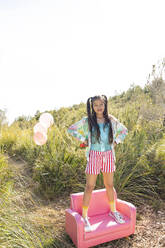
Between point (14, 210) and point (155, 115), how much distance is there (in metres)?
4.33

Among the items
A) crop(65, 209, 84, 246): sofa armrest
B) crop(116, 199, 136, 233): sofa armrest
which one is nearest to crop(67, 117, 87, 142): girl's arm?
crop(65, 209, 84, 246): sofa armrest

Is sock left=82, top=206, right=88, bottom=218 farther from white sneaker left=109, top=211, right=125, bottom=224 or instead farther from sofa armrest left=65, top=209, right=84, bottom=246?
white sneaker left=109, top=211, right=125, bottom=224

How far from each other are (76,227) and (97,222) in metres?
0.42

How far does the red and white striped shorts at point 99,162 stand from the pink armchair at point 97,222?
1.50 ft

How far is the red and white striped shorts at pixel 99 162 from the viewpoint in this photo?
2.98 metres

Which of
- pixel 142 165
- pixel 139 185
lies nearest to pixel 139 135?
pixel 142 165

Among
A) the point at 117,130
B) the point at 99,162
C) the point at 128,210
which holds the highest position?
the point at 117,130

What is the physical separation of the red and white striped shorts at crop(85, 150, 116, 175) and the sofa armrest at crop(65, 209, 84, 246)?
1.72ft

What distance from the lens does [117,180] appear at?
3.88 m

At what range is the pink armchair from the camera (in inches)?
111

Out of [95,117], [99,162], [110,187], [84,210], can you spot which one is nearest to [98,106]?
[95,117]

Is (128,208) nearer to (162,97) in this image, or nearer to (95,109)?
(95,109)

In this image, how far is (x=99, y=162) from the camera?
300 centimetres

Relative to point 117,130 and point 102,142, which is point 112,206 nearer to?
point 102,142
